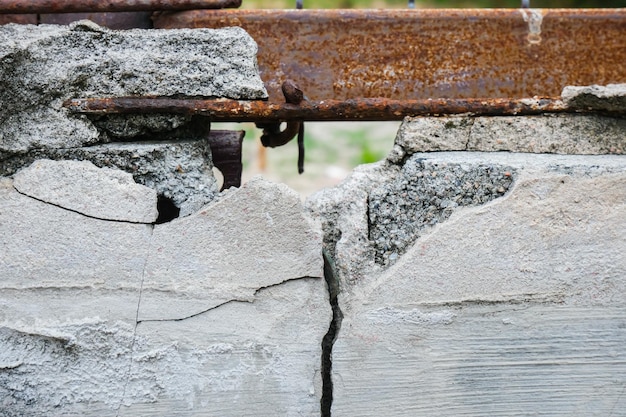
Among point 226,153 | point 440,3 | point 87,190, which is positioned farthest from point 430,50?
point 440,3

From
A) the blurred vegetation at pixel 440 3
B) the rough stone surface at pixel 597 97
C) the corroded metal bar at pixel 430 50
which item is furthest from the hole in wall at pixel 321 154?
the rough stone surface at pixel 597 97

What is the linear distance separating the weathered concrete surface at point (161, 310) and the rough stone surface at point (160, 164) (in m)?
0.05

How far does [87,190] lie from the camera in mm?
1286

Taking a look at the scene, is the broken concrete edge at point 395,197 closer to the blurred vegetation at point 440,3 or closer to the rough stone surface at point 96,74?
the rough stone surface at point 96,74

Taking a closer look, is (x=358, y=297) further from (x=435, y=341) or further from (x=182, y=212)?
(x=182, y=212)

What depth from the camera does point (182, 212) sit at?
4.38 feet

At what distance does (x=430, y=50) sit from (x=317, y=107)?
17.6 inches

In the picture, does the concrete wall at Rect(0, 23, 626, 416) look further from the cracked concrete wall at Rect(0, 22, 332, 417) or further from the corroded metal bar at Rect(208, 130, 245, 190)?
the corroded metal bar at Rect(208, 130, 245, 190)

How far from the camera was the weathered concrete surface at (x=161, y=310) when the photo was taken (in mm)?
1281

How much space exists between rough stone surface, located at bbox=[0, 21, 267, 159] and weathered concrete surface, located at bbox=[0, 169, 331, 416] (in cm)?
11

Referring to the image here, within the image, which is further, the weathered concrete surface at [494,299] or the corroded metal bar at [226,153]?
the corroded metal bar at [226,153]

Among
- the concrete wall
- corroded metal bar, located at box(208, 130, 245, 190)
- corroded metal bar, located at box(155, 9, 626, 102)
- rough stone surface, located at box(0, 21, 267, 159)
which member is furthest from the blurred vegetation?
the concrete wall

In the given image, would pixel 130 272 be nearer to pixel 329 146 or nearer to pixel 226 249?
pixel 226 249

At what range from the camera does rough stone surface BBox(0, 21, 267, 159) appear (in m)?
1.30
